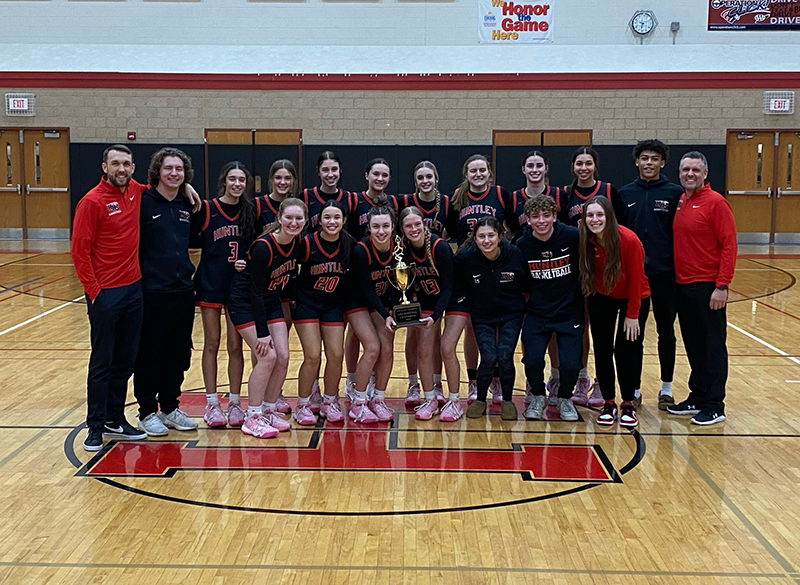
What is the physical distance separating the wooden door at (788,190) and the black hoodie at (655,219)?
11.7m

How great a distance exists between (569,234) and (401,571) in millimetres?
2642

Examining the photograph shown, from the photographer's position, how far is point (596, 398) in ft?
19.1

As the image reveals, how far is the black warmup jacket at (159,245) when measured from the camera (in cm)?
496

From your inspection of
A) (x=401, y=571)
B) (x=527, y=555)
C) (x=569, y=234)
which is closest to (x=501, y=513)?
(x=527, y=555)

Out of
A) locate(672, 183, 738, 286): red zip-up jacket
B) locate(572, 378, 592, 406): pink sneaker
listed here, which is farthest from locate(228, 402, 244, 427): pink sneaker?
locate(672, 183, 738, 286): red zip-up jacket

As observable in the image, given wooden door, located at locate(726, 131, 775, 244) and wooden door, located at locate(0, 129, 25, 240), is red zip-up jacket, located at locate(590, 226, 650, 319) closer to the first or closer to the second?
wooden door, located at locate(726, 131, 775, 244)

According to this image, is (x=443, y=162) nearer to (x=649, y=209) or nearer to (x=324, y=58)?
(x=324, y=58)

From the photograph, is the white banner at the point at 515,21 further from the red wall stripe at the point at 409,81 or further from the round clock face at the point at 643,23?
the round clock face at the point at 643,23

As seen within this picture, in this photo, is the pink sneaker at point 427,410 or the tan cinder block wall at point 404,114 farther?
the tan cinder block wall at point 404,114

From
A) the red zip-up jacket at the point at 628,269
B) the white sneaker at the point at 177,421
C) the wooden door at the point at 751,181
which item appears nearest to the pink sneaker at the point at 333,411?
the white sneaker at the point at 177,421

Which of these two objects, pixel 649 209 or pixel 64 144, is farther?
pixel 64 144

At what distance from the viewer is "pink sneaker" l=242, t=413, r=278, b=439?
5.05 m

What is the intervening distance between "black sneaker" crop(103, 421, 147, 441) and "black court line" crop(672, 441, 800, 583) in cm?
302

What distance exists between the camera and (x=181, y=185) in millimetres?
5086
